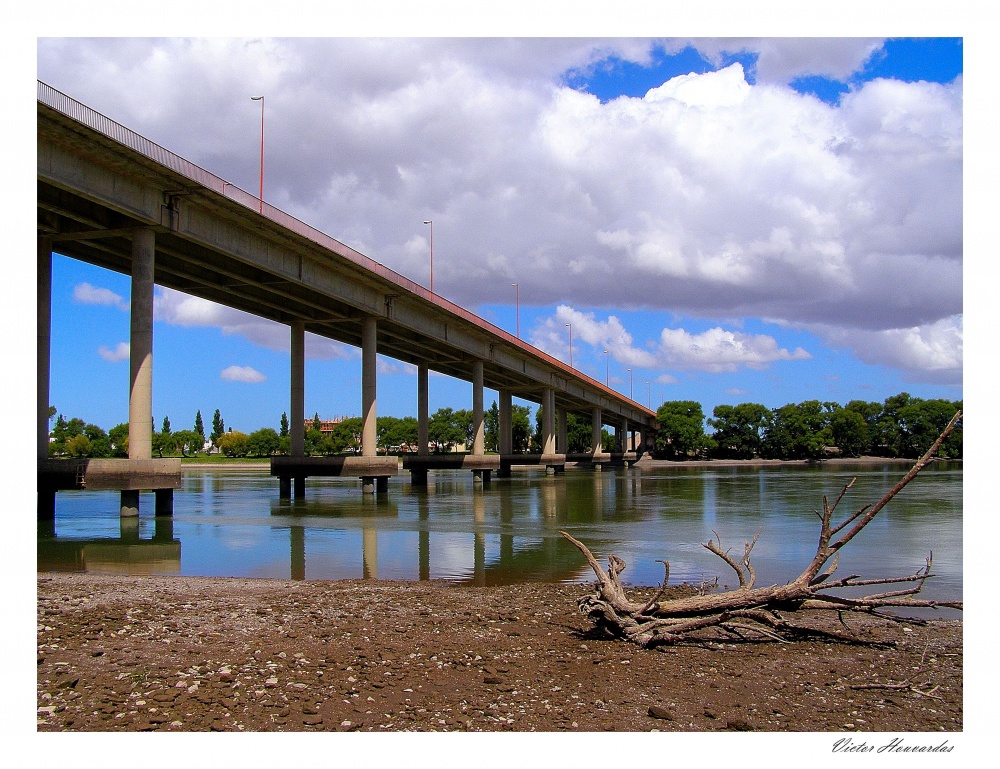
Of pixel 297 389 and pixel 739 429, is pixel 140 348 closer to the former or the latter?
pixel 297 389

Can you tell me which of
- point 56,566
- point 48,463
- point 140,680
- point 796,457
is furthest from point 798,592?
point 796,457

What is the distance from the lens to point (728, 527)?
94.2ft

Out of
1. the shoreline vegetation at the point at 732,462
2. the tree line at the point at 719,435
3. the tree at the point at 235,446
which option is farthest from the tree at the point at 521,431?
the tree at the point at 235,446

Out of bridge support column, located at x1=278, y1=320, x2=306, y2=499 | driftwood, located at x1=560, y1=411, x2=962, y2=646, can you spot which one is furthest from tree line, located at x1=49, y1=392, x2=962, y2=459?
driftwood, located at x1=560, y1=411, x2=962, y2=646

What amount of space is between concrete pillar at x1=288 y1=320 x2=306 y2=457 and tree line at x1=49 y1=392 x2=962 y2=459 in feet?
314

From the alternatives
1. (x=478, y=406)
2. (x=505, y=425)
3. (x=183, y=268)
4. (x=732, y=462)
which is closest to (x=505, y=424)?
(x=505, y=425)

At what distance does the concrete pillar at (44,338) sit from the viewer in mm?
31062

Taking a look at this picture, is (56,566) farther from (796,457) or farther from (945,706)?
(796,457)

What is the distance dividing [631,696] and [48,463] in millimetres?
27661

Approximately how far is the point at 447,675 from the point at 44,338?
29.5 m

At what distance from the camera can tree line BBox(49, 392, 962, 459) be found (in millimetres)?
143250

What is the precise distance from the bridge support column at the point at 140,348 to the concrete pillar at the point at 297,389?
61.7 feet

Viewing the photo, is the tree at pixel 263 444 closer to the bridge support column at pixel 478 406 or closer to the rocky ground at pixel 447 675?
the bridge support column at pixel 478 406

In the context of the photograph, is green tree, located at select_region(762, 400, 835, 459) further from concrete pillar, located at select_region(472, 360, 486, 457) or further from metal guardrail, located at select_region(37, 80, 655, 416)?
metal guardrail, located at select_region(37, 80, 655, 416)
